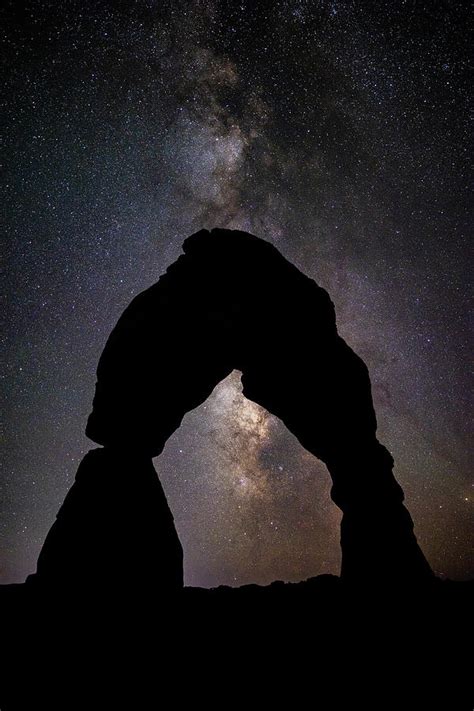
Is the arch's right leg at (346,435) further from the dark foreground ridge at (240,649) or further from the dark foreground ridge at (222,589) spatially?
the dark foreground ridge at (240,649)

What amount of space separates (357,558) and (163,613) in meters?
4.60

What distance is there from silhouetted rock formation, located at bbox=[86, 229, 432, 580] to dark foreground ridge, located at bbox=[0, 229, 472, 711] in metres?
0.04

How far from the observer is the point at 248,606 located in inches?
321

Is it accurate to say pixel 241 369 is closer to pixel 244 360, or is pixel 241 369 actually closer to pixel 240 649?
pixel 244 360

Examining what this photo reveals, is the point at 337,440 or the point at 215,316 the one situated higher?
the point at 215,316

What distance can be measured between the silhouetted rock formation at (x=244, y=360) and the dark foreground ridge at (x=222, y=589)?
42 mm

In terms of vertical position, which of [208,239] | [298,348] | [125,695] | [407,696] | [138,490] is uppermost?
[208,239]

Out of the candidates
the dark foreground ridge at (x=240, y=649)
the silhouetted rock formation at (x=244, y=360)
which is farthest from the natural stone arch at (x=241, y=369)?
the dark foreground ridge at (x=240, y=649)

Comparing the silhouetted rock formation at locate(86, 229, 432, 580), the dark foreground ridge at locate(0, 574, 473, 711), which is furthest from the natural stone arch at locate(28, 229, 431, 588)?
the dark foreground ridge at locate(0, 574, 473, 711)

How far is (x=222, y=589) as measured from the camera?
32.0 ft

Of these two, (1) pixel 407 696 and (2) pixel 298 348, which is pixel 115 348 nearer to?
(2) pixel 298 348

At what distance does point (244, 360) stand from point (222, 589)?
619cm

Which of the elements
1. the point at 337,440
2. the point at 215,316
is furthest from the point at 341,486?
the point at 215,316

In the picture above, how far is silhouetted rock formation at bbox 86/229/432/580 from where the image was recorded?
33.8ft
